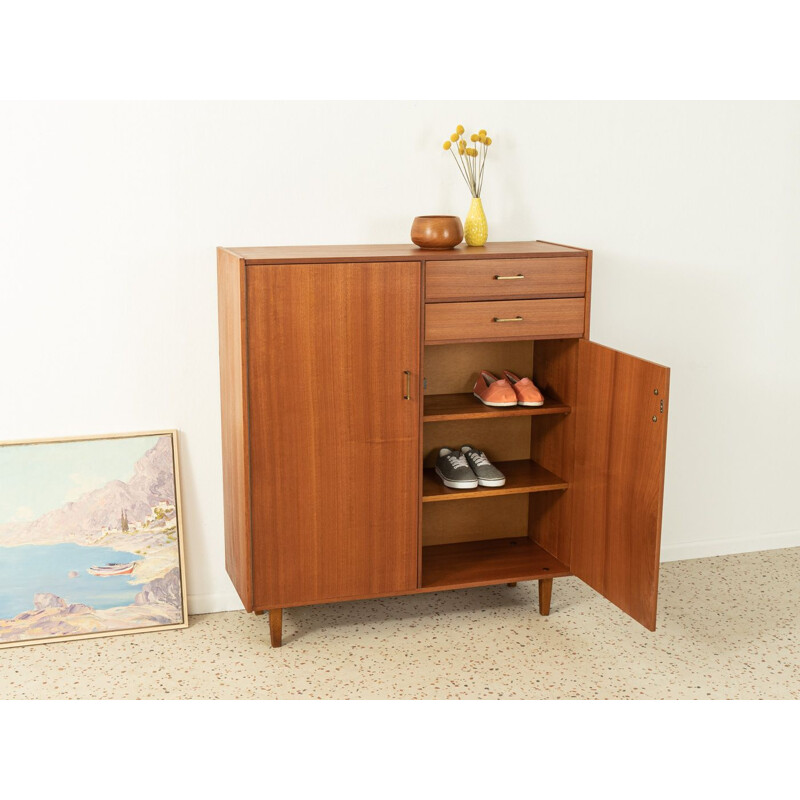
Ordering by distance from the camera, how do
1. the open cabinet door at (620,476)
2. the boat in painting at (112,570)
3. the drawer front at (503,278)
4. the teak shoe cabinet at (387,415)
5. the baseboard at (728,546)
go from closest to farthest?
1. the open cabinet door at (620,476)
2. the teak shoe cabinet at (387,415)
3. the drawer front at (503,278)
4. the boat in painting at (112,570)
5. the baseboard at (728,546)

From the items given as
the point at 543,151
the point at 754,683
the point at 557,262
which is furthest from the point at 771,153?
the point at 754,683

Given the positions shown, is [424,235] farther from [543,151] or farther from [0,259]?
[0,259]

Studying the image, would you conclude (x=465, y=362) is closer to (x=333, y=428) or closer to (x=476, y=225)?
(x=476, y=225)

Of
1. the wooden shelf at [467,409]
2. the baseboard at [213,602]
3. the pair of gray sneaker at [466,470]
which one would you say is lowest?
the baseboard at [213,602]

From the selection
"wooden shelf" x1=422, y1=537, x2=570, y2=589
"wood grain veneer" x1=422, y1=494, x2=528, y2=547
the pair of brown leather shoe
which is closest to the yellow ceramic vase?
the pair of brown leather shoe

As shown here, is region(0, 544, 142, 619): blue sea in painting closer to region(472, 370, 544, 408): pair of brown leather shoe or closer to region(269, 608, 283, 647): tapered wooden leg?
region(269, 608, 283, 647): tapered wooden leg

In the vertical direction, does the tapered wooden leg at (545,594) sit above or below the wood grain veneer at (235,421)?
below

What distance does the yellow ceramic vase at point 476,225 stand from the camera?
10.9 feet

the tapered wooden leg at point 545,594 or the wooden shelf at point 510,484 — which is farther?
the tapered wooden leg at point 545,594

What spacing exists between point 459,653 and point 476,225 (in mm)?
1483

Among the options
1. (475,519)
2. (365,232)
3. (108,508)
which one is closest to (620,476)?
(475,519)

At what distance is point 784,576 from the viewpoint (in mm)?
3889

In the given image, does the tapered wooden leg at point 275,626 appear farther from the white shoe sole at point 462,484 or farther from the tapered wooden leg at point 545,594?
the tapered wooden leg at point 545,594

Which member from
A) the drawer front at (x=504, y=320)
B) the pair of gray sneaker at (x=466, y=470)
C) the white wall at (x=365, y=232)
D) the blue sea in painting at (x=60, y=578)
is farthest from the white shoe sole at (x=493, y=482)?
the blue sea in painting at (x=60, y=578)
